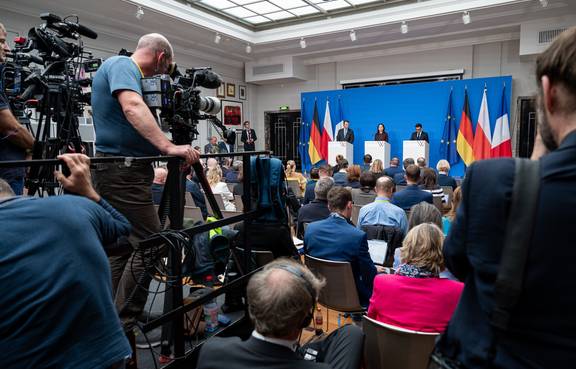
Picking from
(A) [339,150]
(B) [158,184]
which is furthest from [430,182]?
(A) [339,150]

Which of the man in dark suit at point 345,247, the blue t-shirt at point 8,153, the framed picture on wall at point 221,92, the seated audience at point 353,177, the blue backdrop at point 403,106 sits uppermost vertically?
the framed picture on wall at point 221,92

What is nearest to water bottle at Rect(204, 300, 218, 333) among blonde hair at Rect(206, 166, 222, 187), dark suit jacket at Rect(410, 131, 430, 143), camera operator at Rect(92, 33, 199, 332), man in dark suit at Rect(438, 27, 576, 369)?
camera operator at Rect(92, 33, 199, 332)

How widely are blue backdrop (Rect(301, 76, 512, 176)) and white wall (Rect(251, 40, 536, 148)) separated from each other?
24.7 inches

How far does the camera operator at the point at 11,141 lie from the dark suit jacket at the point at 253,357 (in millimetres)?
1699

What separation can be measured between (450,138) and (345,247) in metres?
8.05

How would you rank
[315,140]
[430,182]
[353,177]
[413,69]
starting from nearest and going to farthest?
[430,182], [353,177], [413,69], [315,140]

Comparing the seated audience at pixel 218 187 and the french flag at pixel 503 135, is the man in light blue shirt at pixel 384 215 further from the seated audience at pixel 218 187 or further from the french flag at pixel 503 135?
the french flag at pixel 503 135

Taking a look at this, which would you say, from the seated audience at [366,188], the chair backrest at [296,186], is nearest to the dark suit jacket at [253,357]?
the seated audience at [366,188]

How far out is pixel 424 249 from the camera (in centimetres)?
168

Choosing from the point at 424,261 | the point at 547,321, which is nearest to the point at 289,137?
the point at 424,261

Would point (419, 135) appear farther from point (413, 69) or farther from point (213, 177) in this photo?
point (213, 177)

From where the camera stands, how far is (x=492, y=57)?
9445mm

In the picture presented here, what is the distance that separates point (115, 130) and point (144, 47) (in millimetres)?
457

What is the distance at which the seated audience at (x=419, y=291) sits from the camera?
160 cm
